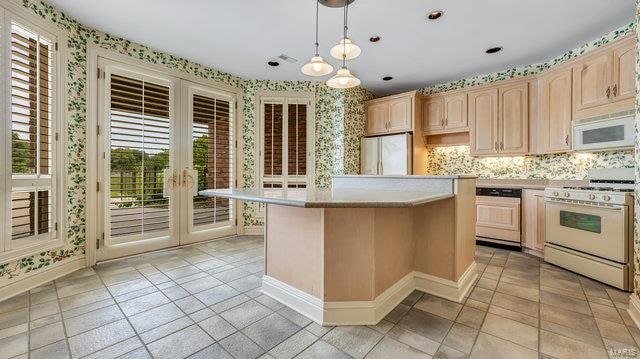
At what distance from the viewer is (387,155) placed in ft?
15.3

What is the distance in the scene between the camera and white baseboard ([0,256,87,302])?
7.47 ft

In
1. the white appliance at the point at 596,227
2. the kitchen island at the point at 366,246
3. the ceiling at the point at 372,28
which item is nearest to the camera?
the kitchen island at the point at 366,246

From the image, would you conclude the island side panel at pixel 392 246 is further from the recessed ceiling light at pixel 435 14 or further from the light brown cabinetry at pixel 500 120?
the light brown cabinetry at pixel 500 120

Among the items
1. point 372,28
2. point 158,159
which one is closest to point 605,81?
point 372,28

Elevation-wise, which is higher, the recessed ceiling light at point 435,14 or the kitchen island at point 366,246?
the recessed ceiling light at point 435,14

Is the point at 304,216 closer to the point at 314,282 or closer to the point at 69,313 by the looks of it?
the point at 314,282

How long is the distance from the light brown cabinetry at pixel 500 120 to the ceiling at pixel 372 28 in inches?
17.2

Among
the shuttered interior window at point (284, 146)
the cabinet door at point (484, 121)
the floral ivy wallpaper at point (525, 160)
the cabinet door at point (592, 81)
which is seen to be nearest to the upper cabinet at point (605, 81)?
the cabinet door at point (592, 81)

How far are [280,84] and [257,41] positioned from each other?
4.33ft

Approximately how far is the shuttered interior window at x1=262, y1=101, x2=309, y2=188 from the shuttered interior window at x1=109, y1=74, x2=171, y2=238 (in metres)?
1.49

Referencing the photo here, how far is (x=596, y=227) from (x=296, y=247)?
9.66 ft

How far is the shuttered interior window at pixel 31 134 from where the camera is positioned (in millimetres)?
2346

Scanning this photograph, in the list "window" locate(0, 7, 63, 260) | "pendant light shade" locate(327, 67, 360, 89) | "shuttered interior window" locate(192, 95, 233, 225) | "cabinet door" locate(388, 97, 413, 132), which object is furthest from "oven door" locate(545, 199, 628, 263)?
"window" locate(0, 7, 63, 260)

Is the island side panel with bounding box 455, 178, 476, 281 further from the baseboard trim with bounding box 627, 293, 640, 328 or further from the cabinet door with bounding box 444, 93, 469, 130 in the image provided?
the cabinet door with bounding box 444, 93, 469, 130
